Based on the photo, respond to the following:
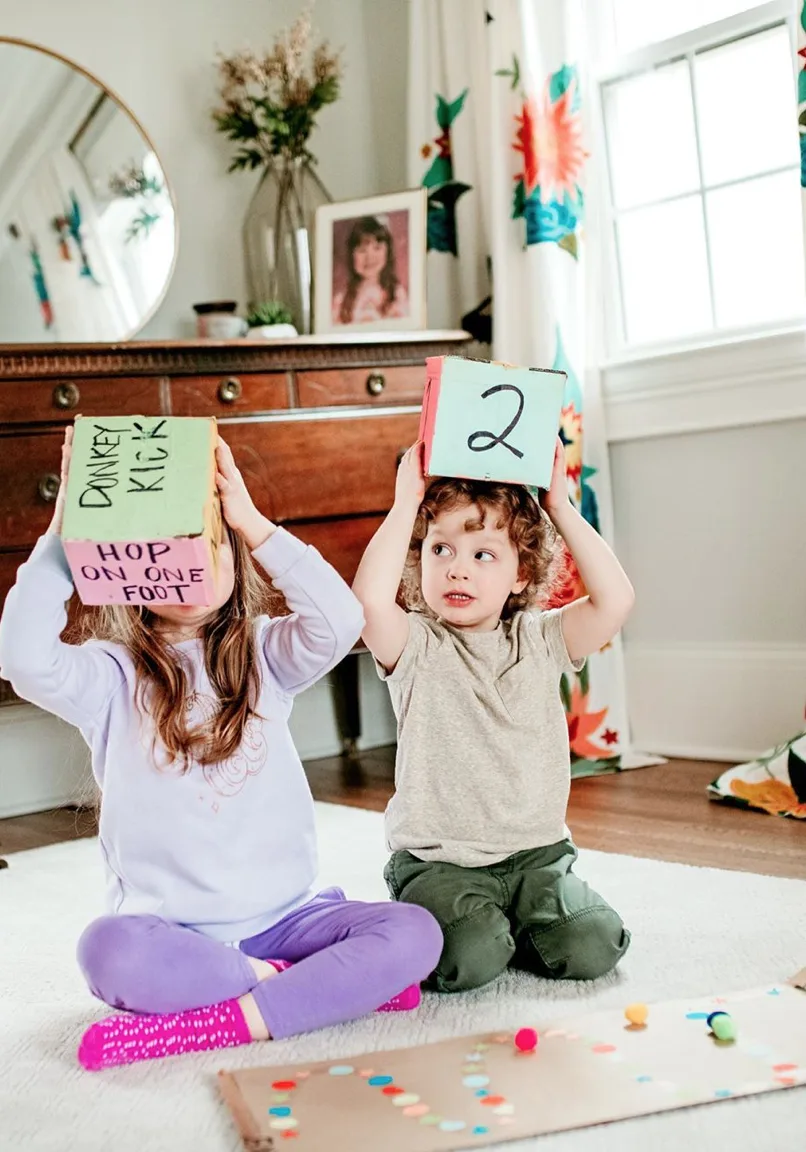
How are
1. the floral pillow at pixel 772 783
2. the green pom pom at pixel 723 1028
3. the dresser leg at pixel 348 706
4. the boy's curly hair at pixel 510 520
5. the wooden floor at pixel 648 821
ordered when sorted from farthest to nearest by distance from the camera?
1. the dresser leg at pixel 348 706
2. the floral pillow at pixel 772 783
3. the wooden floor at pixel 648 821
4. the boy's curly hair at pixel 510 520
5. the green pom pom at pixel 723 1028

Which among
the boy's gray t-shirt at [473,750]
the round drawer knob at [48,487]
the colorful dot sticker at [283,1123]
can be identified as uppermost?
the round drawer knob at [48,487]

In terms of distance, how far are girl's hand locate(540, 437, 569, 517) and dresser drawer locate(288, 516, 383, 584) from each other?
1.11 meters

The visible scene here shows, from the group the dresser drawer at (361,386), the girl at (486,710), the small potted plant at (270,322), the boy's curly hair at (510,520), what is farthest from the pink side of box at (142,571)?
the small potted plant at (270,322)

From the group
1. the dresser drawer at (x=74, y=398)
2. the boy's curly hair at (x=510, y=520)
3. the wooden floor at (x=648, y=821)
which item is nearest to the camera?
the boy's curly hair at (x=510, y=520)

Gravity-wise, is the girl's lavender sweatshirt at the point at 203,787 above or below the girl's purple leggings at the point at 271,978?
above

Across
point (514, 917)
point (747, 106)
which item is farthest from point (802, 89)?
point (514, 917)

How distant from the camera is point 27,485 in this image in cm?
241

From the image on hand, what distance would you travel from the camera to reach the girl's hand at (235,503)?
4.48 ft

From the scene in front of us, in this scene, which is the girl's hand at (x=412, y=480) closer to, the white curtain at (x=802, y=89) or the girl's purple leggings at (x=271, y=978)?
the girl's purple leggings at (x=271, y=978)

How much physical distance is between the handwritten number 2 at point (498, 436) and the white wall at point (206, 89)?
5.50ft

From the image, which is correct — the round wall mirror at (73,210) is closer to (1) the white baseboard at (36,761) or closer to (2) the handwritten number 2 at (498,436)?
(1) the white baseboard at (36,761)

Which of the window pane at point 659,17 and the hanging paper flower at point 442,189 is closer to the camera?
the window pane at point 659,17

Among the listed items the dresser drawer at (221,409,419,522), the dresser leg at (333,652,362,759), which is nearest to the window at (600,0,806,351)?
the dresser drawer at (221,409,419,522)

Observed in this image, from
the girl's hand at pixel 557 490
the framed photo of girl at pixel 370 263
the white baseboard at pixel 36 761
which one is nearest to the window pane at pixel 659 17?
the framed photo of girl at pixel 370 263
